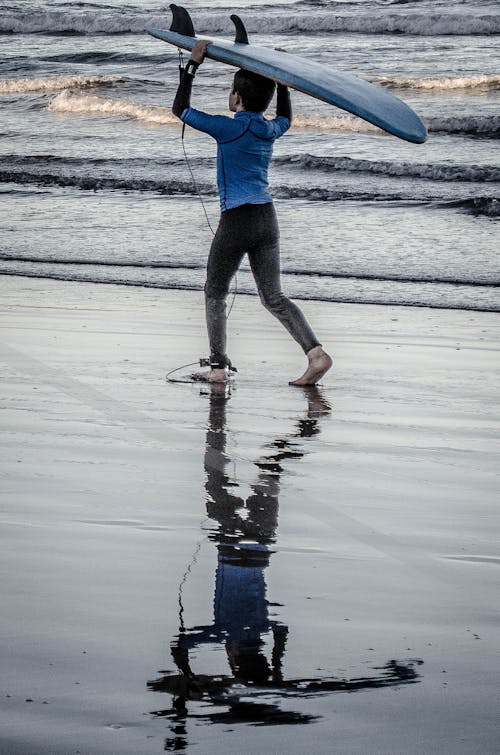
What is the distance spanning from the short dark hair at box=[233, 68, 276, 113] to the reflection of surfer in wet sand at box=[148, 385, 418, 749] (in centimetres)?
248

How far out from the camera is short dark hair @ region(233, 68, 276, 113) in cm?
633

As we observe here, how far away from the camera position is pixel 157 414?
610cm

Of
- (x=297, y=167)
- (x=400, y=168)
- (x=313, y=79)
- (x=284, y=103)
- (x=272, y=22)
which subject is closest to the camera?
(x=313, y=79)

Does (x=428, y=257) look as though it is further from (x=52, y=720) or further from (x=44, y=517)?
(x=52, y=720)

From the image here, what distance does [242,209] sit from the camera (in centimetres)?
658

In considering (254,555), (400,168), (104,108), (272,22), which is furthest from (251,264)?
(272,22)

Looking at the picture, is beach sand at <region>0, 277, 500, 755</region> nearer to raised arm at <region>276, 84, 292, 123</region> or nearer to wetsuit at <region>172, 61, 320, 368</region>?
wetsuit at <region>172, 61, 320, 368</region>

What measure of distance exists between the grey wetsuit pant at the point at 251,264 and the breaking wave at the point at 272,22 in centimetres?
3062

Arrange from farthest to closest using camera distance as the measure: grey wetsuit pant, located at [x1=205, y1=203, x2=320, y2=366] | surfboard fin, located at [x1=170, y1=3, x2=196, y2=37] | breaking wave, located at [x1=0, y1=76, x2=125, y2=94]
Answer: breaking wave, located at [x1=0, y1=76, x2=125, y2=94] → surfboard fin, located at [x1=170, y1=3, x2=196, y2=37] → grey wetsuit pant, located at [x1=205, y1=203, x2=320, y2=366]

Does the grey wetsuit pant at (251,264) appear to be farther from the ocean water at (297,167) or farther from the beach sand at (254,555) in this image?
the ocean water at (297,167)

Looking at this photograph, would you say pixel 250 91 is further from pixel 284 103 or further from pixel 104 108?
pixel 104 108

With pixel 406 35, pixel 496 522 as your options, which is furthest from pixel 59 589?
pixel 406 35

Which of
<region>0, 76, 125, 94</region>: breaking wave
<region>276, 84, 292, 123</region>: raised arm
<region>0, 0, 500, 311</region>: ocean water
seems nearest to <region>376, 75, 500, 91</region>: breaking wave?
<region>0, 0, 500, 311</region>: ocean water

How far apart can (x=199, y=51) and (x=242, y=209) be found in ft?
2.78
